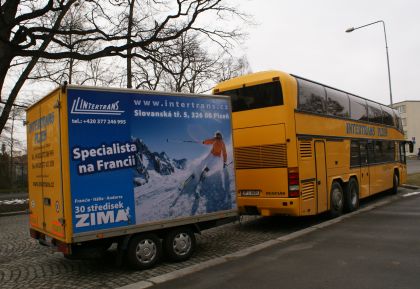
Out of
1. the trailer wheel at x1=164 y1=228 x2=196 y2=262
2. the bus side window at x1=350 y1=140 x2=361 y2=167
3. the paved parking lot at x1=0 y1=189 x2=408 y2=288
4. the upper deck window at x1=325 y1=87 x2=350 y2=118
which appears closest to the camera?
the paved parking lot at x1=0 y1=189 x2=408 y2=288

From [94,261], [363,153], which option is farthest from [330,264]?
[363,153]

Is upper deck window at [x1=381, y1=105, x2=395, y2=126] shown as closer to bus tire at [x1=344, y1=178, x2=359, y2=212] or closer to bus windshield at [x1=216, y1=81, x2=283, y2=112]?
bus tire at [x1=344, y1=178, x2=359, y2=212]

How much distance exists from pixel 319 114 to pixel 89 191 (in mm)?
6865

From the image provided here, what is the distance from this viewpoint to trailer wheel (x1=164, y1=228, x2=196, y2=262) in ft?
24.4

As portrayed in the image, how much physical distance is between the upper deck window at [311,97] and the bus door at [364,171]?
322 cm

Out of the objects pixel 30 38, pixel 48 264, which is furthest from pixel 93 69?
pixel 48 264

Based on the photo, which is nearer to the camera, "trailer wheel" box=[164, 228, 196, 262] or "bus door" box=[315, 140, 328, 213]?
"trailer wheel" box=[164, 228, 196, 262]

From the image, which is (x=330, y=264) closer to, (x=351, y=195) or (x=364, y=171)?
(x=351, y=195)

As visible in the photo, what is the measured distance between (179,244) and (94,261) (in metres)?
1.68

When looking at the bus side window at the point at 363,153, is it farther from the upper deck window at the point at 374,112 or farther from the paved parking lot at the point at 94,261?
the paved parking lot at the point at 94,261

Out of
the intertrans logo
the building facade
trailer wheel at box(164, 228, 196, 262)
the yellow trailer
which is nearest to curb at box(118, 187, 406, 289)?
trailer wheel at box(164, 228, 196, 262)

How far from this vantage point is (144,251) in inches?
279

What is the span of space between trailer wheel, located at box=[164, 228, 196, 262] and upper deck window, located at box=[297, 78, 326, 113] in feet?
14.5

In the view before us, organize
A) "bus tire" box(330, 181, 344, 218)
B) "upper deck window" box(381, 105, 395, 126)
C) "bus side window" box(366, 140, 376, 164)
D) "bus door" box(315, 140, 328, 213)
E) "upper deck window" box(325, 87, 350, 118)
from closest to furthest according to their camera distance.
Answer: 1. "bus door" box(315, 140, 328, 213)
2. "bus tire" box(330, 181, 344, 218)
3. "upper deck window" box(325, 87, 350, 118)
4. "bus side window" box(366, 140, 376, 164)
5. "upper deck window" box(381, 105, 395, 126)
